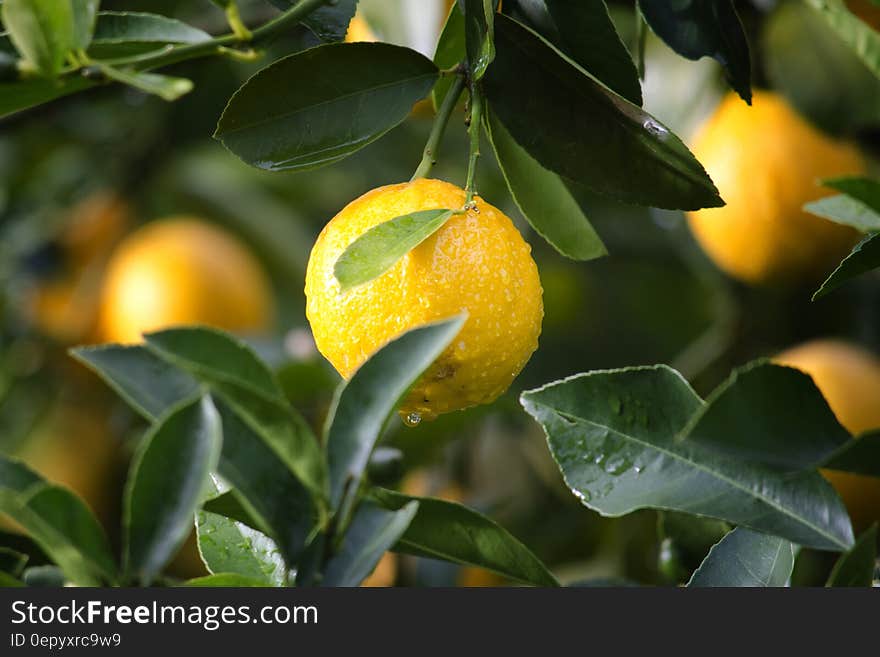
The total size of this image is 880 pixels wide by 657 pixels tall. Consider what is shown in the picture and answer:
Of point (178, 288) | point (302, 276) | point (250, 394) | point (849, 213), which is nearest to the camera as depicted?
point (250, 394)

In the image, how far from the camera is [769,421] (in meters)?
0.66

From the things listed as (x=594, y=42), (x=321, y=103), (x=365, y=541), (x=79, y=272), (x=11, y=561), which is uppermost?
(x=594, y=42)

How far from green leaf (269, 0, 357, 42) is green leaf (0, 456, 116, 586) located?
0.36m

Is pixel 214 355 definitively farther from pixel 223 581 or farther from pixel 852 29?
pixel 852 29

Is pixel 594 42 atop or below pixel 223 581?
atop

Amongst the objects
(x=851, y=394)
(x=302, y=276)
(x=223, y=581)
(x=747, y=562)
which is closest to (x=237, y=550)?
(x=223, y=581)

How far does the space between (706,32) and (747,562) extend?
0.36 meters

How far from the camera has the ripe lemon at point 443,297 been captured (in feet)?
2.38

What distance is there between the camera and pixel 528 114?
76 centimetres

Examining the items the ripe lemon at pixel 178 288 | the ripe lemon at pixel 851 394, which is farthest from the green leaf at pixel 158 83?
the ripe lemon at pixel 178 288

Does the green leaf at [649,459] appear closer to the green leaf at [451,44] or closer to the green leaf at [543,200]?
the green leaf at [543,200]

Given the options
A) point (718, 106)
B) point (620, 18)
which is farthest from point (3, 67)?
point (718, 106)

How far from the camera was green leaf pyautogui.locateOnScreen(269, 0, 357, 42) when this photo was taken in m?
0.80

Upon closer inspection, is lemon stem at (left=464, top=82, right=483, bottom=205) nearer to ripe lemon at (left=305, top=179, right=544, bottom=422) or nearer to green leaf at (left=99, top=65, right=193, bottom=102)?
ripe lemon at (left=305, top=179, right=544, bottom=422)
